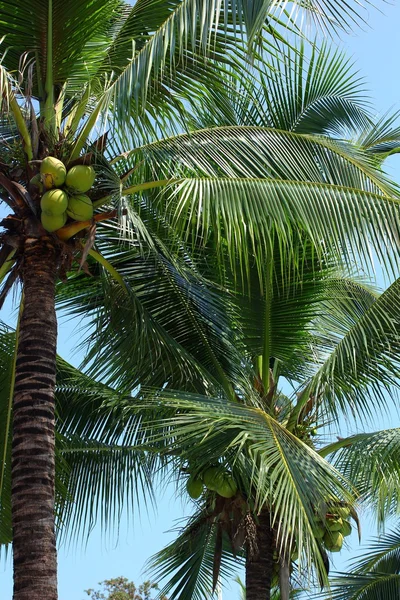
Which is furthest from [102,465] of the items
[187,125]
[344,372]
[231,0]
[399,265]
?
[231,0]

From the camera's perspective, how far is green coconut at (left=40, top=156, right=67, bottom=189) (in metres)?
6.95

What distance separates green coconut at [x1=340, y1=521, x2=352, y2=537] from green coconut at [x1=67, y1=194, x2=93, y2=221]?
396cm

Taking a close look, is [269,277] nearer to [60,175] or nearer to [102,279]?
[102,279]

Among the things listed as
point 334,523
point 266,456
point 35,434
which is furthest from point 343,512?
point 35,434

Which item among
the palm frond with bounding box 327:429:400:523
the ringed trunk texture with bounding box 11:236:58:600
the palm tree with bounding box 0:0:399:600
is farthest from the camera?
the palm frond with bounding box 327:429:400:523

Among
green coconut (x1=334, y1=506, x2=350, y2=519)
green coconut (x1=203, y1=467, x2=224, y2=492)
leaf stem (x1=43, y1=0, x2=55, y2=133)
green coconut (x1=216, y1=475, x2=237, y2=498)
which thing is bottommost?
green coconut (x1=334, y1=506, x2=350, y2=519)

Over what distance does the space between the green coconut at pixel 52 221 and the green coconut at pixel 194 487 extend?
3019 millimetres

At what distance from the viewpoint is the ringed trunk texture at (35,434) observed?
6.17 m

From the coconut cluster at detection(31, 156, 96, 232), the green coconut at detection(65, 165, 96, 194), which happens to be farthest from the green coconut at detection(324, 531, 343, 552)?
the green coconut at detection(65, 165, 96, 194)

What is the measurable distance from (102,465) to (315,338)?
2622 mm

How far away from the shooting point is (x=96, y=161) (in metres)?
7.52

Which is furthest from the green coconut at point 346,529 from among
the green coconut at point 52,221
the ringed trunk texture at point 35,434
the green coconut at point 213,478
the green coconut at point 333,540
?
the green coconut at point 52,221

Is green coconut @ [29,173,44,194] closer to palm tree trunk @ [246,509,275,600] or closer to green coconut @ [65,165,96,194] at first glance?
green coconut @ [65,165,96,194]

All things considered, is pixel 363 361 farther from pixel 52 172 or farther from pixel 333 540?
pixel 52 172
